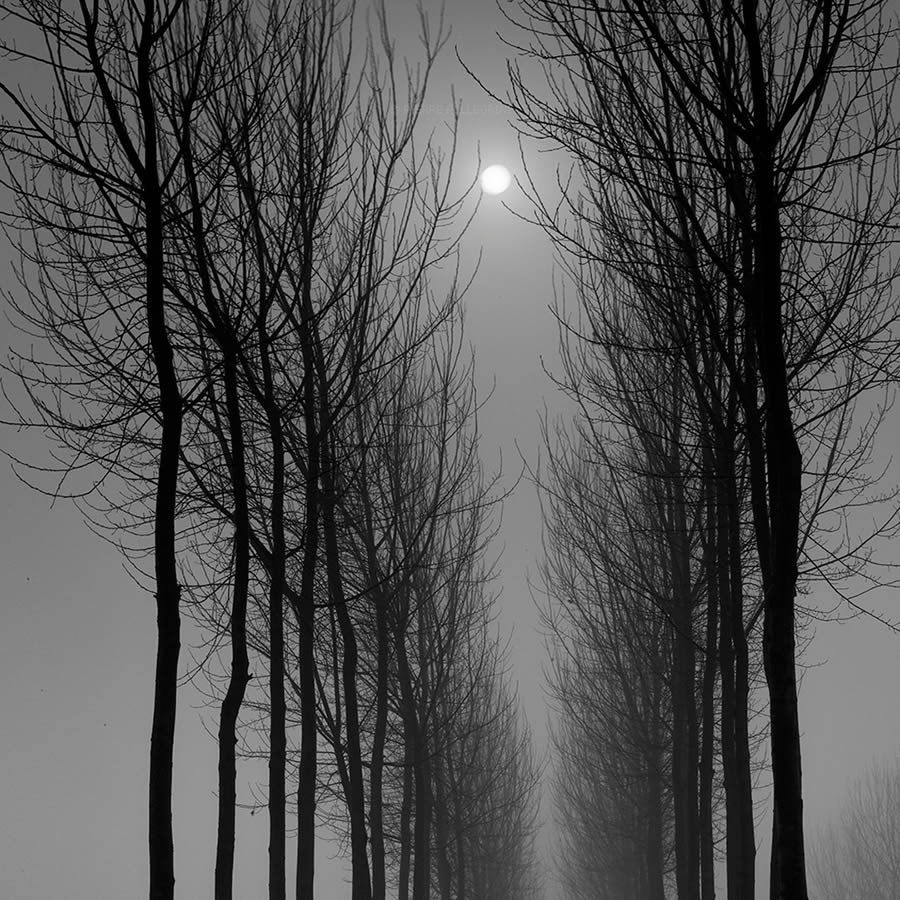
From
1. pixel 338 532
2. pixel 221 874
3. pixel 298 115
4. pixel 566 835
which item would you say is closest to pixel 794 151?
pixel 298 115

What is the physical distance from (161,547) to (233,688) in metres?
1.42

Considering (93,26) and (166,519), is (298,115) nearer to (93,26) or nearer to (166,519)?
(93,26)

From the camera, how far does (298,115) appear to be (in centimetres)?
789

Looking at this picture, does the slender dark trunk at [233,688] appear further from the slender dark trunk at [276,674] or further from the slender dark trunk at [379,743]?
the slender dark trunk at [379,743]

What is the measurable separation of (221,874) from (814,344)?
4.48 m

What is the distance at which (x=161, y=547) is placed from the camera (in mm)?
5379

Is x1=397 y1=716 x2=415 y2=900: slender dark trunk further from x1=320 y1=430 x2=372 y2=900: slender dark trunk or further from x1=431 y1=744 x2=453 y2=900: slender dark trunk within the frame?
x1=431 y1=744 x2=453 y2=900: slender dark trunk

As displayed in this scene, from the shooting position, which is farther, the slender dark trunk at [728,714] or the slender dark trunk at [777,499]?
the slender dark trunk at [728,714]

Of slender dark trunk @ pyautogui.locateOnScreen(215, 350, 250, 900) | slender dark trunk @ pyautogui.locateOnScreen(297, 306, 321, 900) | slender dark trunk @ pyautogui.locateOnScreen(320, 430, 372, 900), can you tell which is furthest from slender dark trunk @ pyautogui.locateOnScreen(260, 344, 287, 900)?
slender dark trunk @ pyautogui.locateOnScreen(320, 430, 372, 900)

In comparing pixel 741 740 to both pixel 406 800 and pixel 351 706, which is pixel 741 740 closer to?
pixel 351 706

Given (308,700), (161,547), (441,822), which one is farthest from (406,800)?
(161,547)

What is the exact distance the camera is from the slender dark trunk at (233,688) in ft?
21.0

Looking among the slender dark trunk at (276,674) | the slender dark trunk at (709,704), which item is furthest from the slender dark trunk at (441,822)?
the slender dark trunk at (276,674)

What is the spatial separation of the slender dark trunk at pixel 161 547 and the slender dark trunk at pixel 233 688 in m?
0.64
